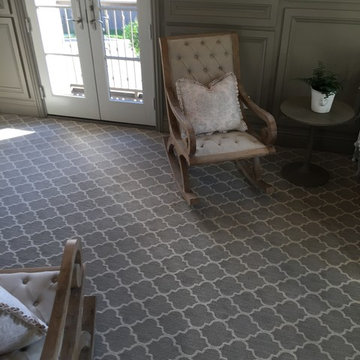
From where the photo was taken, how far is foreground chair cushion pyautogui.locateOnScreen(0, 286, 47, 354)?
3.72 ft

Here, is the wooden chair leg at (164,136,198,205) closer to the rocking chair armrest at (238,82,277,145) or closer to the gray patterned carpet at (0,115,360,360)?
the gray patterned carpet at (0,115,360,360)

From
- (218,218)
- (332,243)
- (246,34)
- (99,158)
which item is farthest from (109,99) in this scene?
(332,243)

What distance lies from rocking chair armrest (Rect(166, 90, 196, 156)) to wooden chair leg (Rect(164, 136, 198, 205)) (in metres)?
0.17

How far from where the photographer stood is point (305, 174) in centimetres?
285

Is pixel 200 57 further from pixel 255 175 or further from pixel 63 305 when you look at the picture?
pixel 63 305

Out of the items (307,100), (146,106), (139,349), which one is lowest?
(139,349)

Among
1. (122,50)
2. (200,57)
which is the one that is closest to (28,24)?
(122,50)

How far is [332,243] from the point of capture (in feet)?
7.56

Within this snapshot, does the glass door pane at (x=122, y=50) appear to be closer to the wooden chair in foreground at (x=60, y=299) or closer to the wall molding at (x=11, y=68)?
the wall molding at (x=11, y=68)

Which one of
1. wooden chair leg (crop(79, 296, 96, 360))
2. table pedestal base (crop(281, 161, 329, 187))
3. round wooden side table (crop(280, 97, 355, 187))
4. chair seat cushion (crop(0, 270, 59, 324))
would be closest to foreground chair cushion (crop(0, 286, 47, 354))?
chair seat cushion (crop(0, 270, 59, 324))

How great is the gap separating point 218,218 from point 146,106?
4.50 feet

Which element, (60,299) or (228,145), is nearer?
(60,299)

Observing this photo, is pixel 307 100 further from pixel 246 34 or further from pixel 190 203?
pixel 190 203

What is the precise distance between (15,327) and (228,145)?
1681 mm
